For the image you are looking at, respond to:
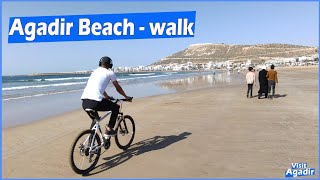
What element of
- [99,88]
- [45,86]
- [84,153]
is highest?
[99,88]

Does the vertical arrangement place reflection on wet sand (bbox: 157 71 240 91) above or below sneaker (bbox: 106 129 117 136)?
below

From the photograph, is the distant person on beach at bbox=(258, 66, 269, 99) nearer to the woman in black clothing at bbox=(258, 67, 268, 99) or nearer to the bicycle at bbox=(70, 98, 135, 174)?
the woman in black clothing at bbox=(258, 67, 268, 99)

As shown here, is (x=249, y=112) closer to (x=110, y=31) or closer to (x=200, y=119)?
(x=200, y=119)

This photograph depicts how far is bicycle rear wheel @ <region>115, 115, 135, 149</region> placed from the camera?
6691 mm

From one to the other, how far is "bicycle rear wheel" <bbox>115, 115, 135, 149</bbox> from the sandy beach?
7.1 inches

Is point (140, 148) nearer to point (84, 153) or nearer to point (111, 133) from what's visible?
point (111, 133)

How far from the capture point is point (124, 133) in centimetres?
689

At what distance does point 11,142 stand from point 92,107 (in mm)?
3562

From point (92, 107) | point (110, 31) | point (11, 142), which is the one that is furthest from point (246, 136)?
point (110, 31)

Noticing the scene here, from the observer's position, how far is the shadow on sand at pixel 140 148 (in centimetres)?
578

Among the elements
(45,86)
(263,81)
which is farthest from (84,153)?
(45,86)

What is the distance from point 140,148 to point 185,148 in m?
1.04

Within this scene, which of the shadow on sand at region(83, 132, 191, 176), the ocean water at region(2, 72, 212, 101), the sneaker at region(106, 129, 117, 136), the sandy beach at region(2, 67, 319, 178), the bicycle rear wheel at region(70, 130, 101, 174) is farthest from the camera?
the ocean water at region(2, 72, 212, 101)

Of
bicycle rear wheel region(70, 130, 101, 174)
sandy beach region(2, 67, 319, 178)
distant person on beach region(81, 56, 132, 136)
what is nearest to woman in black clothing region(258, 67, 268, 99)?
sandy beach region(2, 67, 319, 178)
